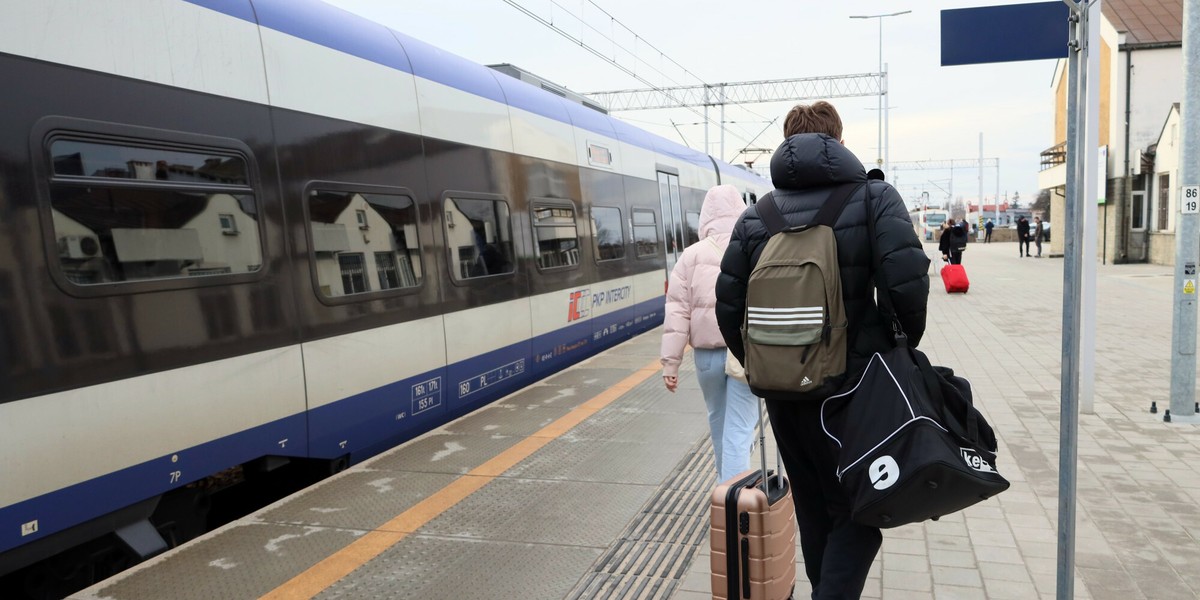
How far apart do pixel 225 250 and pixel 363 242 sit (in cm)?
127

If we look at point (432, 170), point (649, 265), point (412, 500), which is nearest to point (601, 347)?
point (649, 265)

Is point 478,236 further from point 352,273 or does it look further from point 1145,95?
point 1145,95

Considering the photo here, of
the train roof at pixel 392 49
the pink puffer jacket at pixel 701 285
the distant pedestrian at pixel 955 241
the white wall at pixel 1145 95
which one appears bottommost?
the distant pedestrian at pixel 955 241

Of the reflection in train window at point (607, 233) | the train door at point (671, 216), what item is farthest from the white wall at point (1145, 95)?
the reflection in train window at point (607, 233)

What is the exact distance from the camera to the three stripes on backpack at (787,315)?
8.32ft

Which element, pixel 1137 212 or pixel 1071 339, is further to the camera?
pixel 1137 212

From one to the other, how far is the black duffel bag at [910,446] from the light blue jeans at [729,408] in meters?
1.72

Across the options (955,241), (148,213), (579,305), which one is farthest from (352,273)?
(955,241)

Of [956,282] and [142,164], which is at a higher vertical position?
[142,164]

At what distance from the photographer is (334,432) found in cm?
531

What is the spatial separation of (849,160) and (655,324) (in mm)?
11011

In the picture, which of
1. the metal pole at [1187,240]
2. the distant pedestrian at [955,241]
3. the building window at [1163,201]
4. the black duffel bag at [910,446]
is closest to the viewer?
the black duffel bag at [910,446]

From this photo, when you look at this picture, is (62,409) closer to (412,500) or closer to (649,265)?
(412,500)

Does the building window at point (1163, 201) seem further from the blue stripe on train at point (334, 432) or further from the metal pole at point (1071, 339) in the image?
the metal pole at point (1071, 339)
